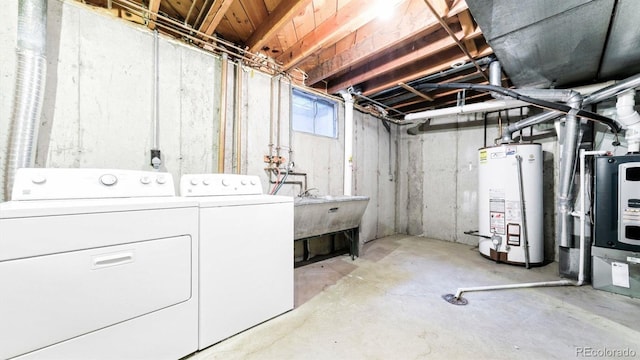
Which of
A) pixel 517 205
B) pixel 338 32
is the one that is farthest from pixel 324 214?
pixel 517 205

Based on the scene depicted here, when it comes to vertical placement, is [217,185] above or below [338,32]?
below

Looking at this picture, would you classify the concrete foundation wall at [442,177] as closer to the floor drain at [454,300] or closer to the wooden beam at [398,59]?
the wooden beam at [398,59]

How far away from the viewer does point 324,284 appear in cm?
231

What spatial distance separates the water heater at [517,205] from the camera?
2844 millimetres

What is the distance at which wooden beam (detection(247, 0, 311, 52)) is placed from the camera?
1.68 m

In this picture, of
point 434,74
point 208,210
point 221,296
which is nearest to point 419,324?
point 221,296

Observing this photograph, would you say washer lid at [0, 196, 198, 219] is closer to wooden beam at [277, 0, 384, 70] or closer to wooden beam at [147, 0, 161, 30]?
wooden beam at [147, 0, 161, 30]

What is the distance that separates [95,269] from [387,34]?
2.64m

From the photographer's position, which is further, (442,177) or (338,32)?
(442,177)

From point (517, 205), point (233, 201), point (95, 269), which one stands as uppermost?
point (233, 201)

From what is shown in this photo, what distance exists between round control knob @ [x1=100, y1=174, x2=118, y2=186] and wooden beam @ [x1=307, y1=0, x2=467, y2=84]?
7.39ft

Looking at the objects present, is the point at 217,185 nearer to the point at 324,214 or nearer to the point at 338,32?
the point at 324,214

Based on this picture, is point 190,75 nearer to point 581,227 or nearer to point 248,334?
point 248,334

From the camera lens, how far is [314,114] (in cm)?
331
